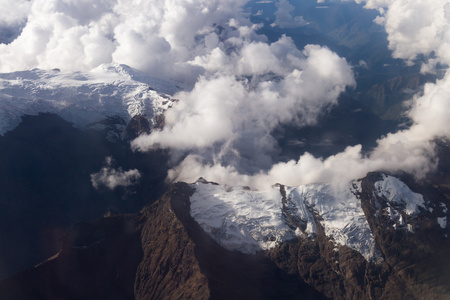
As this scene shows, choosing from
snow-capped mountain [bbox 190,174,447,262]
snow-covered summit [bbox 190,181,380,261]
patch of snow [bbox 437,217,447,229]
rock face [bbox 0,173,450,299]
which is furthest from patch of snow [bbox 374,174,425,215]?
snow-covered summit [bbox 190,181,380,261]

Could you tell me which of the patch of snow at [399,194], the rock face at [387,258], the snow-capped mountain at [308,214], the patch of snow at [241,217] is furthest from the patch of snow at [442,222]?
the patch of snow at [241,217]

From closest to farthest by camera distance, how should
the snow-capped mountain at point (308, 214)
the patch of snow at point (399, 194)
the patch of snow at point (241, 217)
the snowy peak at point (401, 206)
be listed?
the snow-capped mountain at point (308, 214), the snowy peak at point (401, 206), the patch of snow at point (241, 217), the patch of snow at point (399, 194)

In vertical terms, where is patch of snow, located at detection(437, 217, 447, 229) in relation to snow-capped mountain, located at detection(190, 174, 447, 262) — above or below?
below

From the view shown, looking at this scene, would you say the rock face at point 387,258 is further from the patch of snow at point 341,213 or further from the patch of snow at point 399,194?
the patch of snow at point 341,213

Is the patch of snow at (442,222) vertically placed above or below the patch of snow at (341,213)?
below

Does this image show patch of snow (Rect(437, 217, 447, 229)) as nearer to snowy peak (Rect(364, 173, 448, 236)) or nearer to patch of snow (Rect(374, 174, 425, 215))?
snowy peak (Rect(364, 173, 448, 236))

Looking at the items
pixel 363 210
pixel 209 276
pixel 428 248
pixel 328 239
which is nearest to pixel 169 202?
pixel 209 276

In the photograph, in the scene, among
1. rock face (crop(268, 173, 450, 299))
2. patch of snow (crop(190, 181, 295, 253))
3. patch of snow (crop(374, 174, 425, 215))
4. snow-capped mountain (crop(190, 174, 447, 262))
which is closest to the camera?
rock face (crop(268, 173, 450, 299))

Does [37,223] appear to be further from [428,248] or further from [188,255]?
[428,248]

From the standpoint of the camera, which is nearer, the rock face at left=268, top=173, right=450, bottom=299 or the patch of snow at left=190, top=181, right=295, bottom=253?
the rock face at left=268, top=173, right=450, bottom=299
